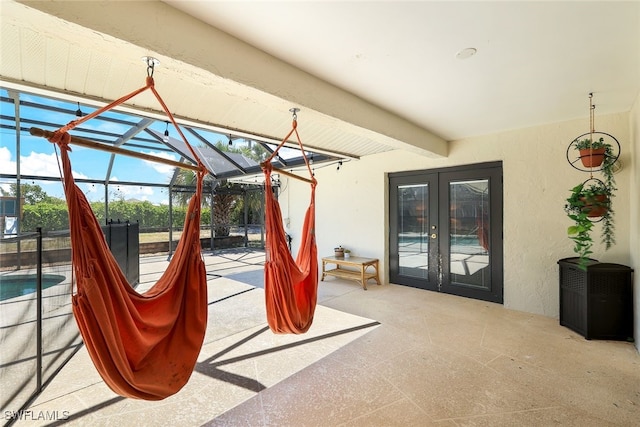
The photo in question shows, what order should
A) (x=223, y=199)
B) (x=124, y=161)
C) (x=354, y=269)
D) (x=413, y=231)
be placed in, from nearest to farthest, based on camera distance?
1. (x=413, y=231)
2. (x=354, y=269)
3. (x=124, y=161)
4. (x=223, y=199)

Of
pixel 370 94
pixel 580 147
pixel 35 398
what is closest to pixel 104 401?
pixel 35 398

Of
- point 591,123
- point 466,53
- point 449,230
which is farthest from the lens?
point 449,230

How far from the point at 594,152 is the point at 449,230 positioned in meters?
1.85

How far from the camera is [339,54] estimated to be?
1821 millimetres

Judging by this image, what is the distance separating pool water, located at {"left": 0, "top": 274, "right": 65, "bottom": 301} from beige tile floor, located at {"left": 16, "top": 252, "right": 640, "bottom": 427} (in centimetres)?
71

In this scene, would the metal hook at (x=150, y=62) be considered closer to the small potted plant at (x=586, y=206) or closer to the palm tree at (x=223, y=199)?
the small potted plant at (x=586, y=206)

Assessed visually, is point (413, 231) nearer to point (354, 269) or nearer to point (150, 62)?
point (354, 269)

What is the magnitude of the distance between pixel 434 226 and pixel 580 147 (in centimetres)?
193

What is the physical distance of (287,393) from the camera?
192cm

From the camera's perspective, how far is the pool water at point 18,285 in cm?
195

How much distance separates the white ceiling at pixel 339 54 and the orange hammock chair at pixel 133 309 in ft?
1.09

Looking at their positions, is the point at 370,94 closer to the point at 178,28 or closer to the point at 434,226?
the point at 178,28

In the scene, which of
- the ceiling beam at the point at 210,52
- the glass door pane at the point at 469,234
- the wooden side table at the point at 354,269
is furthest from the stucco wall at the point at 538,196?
the ceiling beam at the point at 210,52

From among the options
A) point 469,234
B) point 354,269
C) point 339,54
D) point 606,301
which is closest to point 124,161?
point 354,269
